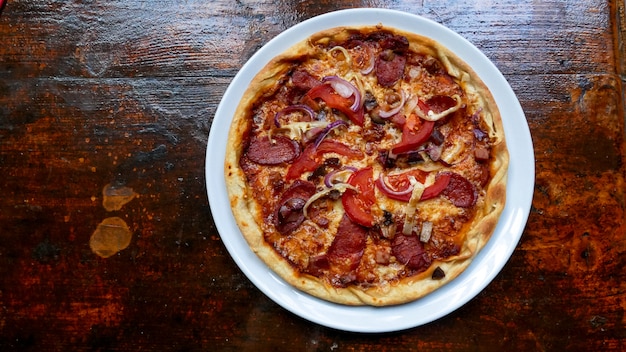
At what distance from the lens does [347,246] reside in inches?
150

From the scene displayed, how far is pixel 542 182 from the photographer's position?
13.7 ft

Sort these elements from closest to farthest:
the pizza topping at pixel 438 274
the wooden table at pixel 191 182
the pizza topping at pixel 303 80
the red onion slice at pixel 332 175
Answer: the pizza topping at pixel 438 274
the red onion slice at pixel 332 175
the pizza topping at pixel 303 80
the wooden table at pixel 191 182

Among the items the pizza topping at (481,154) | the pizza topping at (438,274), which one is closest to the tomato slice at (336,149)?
the pizza topping at (481,154)

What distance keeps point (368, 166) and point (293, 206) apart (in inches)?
23.0

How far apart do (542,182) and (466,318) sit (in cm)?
114

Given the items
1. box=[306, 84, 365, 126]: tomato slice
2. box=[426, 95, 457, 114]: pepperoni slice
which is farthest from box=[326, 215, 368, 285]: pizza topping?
box=[426, 95, 457, 114]: pepperoni slice

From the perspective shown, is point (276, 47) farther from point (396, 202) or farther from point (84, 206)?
point (84, 206)

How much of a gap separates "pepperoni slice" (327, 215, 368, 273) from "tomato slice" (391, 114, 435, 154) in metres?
0.58

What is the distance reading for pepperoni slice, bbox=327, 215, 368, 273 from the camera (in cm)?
381

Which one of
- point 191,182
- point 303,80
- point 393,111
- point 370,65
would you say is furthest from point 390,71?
point 191,182

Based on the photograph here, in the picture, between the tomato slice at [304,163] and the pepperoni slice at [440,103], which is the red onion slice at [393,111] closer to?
the pepperoni slice at [440,103]

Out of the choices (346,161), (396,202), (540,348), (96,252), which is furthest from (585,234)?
(96,252)

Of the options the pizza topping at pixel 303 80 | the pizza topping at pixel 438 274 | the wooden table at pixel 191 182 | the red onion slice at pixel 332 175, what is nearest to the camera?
the pizza topping at pixel 438 274

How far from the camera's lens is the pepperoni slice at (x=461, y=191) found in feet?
12.4
